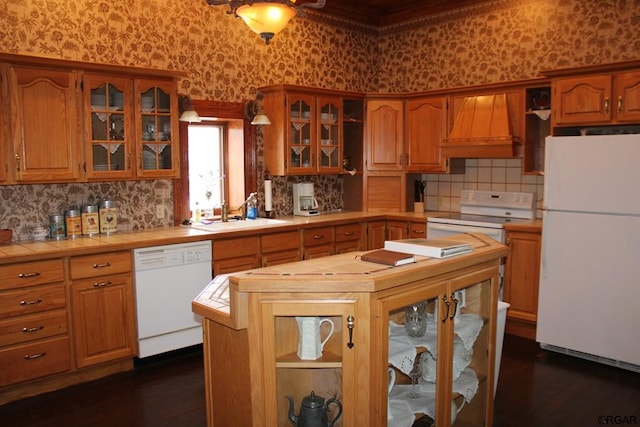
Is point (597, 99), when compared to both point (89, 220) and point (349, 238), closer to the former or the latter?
point (349, 238)

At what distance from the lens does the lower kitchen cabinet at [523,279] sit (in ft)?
15.0

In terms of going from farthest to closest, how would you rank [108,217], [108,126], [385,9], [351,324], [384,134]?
1. [385,9]
2. [384,134]
3. [108,217]
4. [108,126]
5. [351,324]

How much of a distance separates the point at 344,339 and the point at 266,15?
1.67 m

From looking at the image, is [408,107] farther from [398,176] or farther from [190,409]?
[190,409]

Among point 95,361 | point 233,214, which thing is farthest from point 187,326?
point 233,214

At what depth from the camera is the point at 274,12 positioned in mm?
2750

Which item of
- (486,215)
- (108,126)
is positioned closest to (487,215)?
(486,215)

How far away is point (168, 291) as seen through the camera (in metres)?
4.08

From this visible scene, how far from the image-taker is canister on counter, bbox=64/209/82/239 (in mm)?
4090

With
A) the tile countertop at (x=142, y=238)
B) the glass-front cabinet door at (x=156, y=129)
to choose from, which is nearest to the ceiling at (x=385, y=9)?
the glass-front cabinet door at (x=156, y=129)

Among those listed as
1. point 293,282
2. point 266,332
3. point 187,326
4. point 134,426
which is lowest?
point 134,426

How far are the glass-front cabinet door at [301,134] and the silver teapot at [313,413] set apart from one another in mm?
3282

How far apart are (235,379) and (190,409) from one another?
4.40 feet

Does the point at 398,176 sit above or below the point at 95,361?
above
